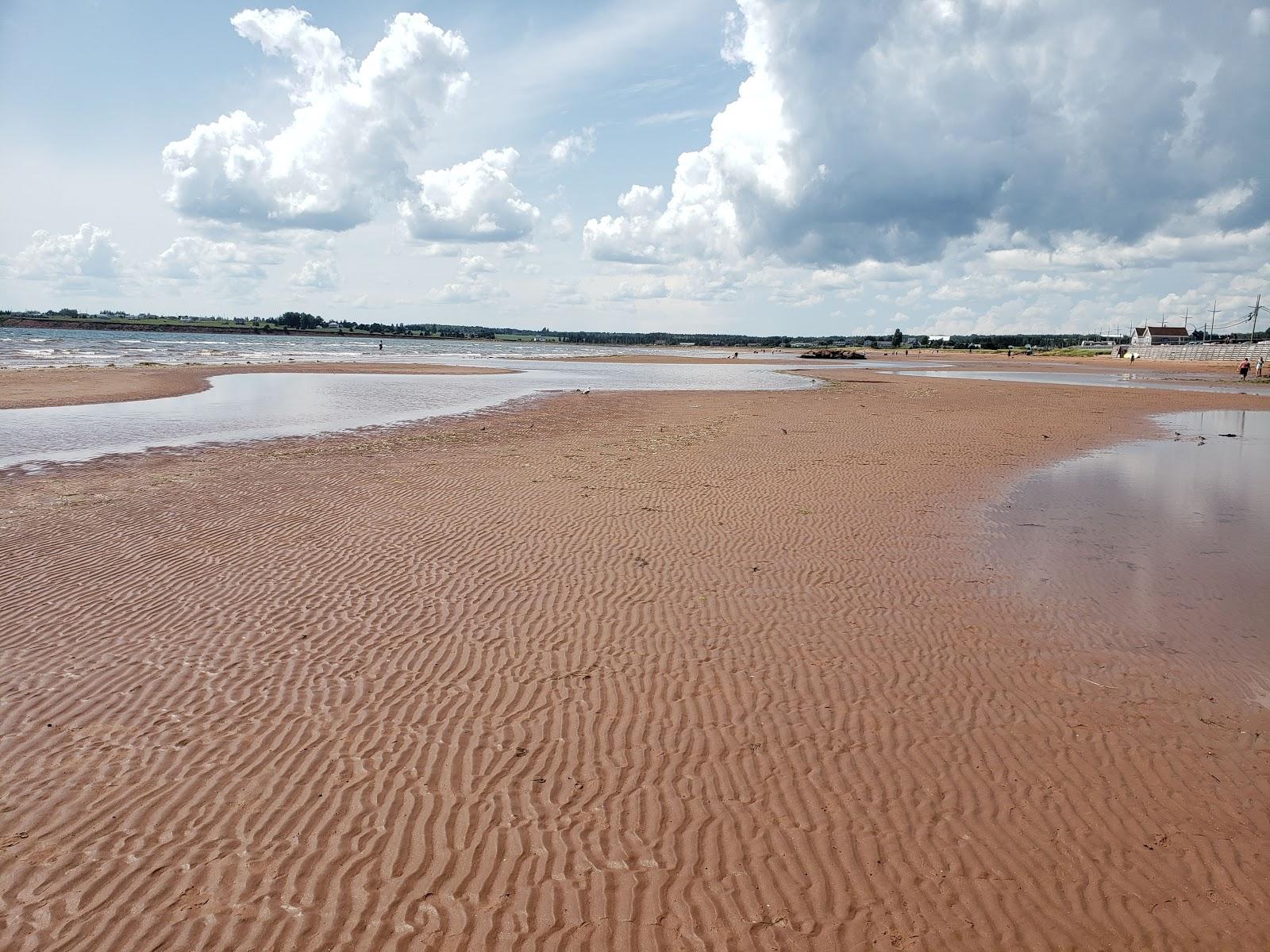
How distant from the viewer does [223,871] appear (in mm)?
5215

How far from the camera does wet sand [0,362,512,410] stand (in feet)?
119

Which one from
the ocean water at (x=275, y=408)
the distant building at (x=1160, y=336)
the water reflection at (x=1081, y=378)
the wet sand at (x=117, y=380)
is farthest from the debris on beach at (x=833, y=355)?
the distant building at (x=1160, y=336)

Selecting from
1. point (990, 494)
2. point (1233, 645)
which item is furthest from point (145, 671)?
point (990, 494)

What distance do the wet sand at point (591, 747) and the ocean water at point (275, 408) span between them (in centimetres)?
1201

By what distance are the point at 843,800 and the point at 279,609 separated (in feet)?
25.2

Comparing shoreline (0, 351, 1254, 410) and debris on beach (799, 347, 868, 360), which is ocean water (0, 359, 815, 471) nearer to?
shoreline (0, 351, 1254, 410)

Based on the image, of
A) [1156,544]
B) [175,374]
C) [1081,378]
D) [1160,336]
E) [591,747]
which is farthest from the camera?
A: [1160,336]

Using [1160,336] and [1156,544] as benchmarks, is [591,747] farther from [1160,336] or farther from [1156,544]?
[1160,336]

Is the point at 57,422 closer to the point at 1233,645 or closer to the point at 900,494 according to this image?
the point at 900,494

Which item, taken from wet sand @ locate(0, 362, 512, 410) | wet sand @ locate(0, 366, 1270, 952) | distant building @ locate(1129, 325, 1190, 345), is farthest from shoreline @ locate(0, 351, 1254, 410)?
distant building @ locate(1129, 325, 1190, 345)

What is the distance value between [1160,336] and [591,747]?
162m

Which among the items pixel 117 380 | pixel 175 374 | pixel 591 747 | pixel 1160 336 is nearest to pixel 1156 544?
pixel 591 747

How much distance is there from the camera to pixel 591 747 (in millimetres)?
6871

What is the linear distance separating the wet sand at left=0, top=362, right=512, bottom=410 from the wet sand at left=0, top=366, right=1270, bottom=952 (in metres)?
27.8
